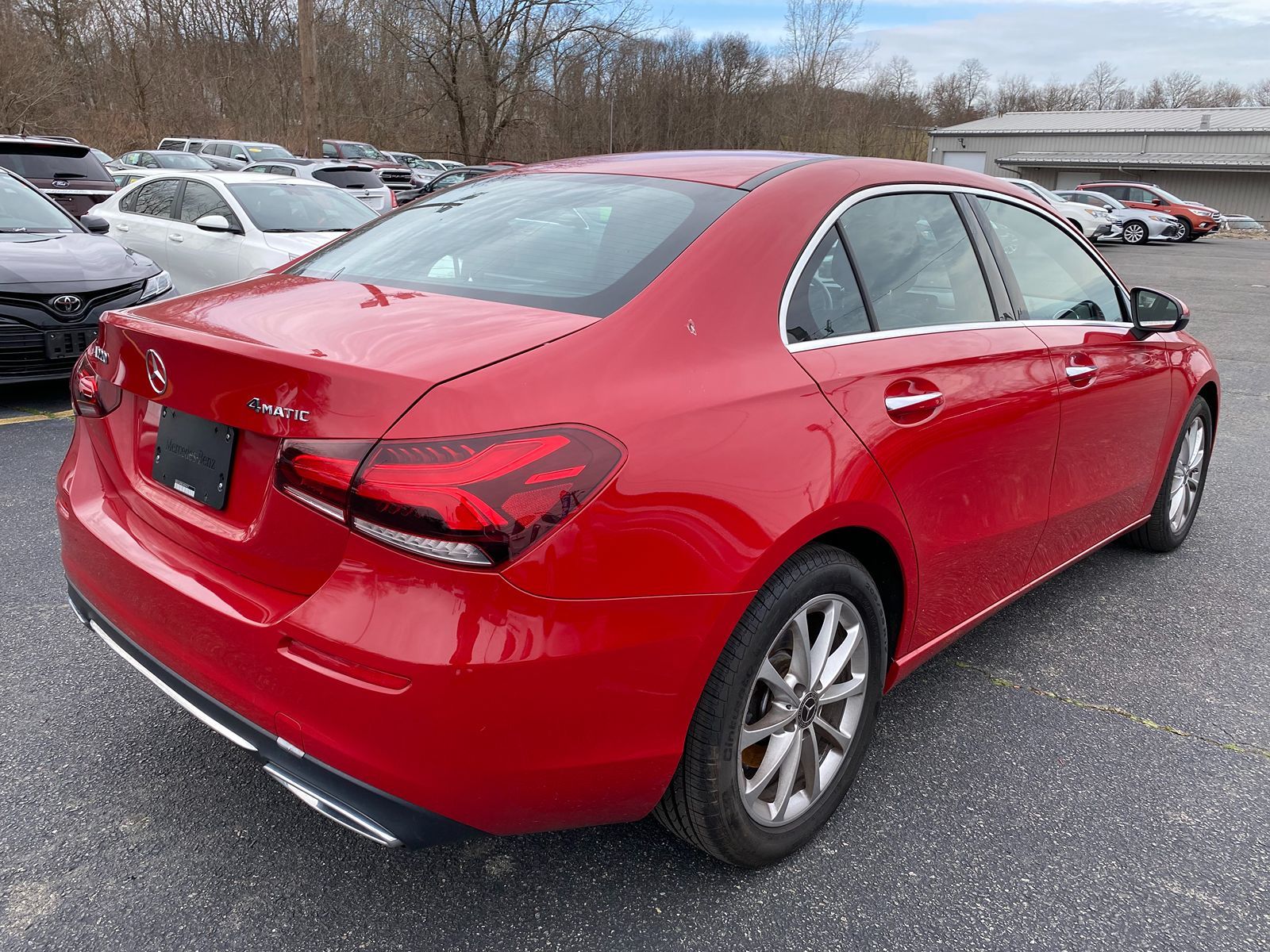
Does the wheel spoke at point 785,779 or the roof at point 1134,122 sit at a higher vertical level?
the roof at point 1134,122

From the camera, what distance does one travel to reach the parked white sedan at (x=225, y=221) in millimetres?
8320

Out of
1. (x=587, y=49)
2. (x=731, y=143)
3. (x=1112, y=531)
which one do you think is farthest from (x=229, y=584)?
(x=731, y=143)

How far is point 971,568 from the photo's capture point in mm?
2654

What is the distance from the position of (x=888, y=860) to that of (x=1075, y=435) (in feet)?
5.02

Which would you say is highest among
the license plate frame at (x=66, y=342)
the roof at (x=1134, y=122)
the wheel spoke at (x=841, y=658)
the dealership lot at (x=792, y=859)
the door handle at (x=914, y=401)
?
the roof at (x=1134, y=122)

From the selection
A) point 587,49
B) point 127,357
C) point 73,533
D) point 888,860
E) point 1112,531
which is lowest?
point 888,860

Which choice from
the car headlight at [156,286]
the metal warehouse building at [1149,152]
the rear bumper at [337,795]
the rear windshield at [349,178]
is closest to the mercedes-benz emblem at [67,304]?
the car headlight at [156,286]

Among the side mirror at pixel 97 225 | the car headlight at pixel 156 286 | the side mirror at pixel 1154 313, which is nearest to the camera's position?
the side mirror at pixel 1154 313

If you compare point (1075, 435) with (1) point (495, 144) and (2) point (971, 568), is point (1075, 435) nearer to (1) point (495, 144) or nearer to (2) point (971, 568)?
(2) point (971, 568)

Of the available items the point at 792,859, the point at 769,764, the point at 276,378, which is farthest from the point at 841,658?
the point at 276,378

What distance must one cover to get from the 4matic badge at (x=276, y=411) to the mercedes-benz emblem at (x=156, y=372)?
1.06 ft

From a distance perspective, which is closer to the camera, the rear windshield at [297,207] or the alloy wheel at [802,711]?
the alloy wheel at [802,711]

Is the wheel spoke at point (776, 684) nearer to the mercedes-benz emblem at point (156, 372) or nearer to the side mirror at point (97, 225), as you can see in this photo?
the mercedes-benz emblem at point (156, 372)

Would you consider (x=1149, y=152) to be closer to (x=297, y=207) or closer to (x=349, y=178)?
(x=349, y=178)
